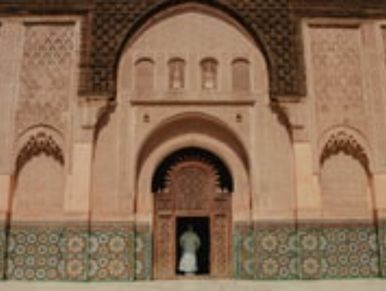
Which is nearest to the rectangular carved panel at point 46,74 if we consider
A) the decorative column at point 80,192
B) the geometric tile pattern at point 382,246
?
the decorative column at point 80,192

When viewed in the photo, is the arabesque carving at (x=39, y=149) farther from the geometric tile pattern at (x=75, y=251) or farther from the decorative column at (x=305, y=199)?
the decorative column at (x=305, y=199)

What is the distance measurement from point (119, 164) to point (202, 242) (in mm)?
2141

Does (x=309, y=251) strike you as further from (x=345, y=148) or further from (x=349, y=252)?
(x=345, y=148)

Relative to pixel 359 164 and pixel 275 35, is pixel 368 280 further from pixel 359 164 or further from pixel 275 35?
pixel 275 35

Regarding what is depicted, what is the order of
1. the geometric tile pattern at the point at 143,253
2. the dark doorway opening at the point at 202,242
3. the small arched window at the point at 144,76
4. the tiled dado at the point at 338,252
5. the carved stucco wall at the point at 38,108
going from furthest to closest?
the dark doorway opening at the point at 202,242, the small arched window at the point at 144,76, the carved stucco wall at the point at 38,108, the geometric tile pattern at the point at 143,253, the tiled dado at the point at 338,252

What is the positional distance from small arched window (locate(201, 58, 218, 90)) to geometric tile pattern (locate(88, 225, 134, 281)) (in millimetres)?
2197

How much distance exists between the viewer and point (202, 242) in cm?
873

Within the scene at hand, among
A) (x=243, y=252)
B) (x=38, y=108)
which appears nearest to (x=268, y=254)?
(x=243, y=252)

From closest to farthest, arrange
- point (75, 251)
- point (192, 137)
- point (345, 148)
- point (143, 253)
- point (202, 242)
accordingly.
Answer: point (75, 251), point (143, 253), point (345, 148), point (192, 137), point (202, 242)

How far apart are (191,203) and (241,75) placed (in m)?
1.90

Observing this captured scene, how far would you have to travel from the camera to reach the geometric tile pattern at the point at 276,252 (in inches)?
279

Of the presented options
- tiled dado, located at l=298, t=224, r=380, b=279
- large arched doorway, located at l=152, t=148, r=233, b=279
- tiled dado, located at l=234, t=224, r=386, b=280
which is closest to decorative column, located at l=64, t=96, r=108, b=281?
large arched doorway, located at l=152, t=148, r=233, b=279

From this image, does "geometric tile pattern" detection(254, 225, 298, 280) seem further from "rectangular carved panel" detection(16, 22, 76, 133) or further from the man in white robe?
"rectangular carved panel" detection(16, 22, 76, 133)

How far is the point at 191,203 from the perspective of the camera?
7.66 metres
